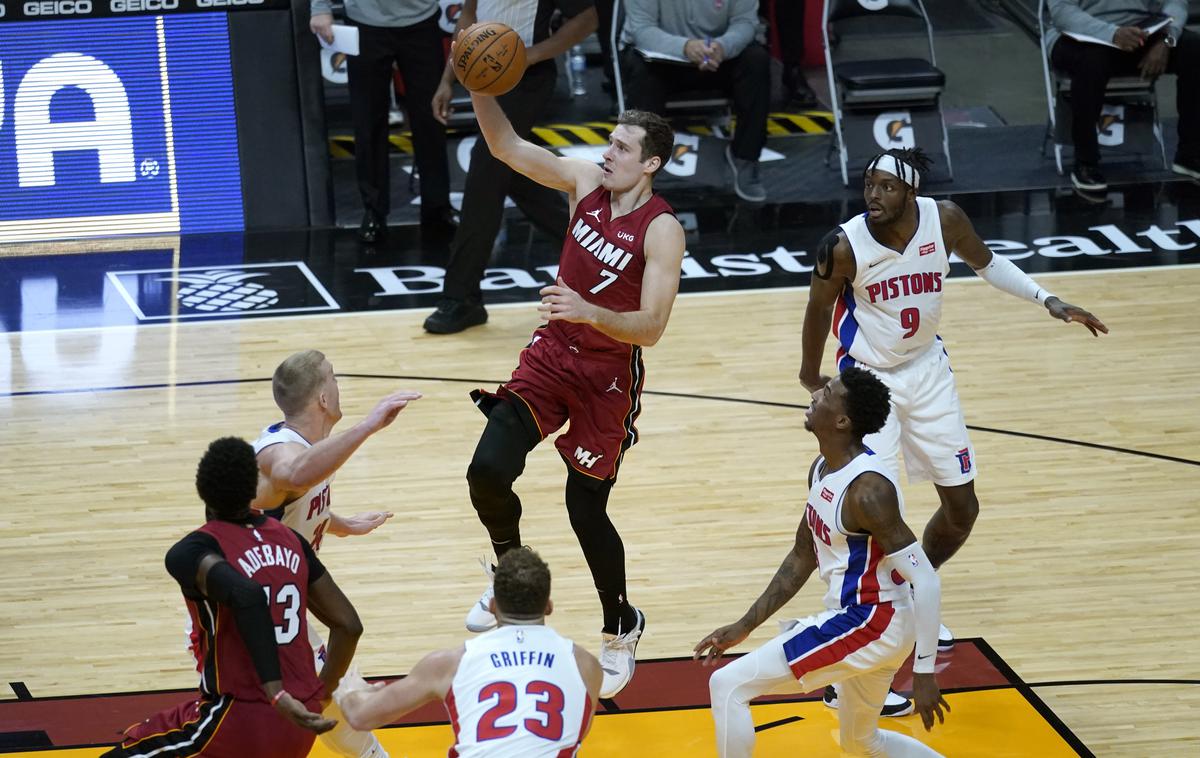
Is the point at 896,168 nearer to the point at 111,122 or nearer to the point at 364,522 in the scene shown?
the point at 364,522

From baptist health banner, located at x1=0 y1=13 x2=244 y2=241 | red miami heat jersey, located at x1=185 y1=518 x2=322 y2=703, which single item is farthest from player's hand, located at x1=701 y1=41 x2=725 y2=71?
red miami heat jersey, located at x1=185 y1=518 x2=322 y2=703

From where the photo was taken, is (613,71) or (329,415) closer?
(329,415)

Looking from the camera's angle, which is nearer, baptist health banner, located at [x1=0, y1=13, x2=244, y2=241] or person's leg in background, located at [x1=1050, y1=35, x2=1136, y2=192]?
baptist health banner, located at [x1=0, y1=13, x2=244, y2=241]

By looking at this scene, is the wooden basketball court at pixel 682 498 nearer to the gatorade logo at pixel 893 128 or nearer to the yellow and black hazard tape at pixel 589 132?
the gatorade logo at pixel 893 128

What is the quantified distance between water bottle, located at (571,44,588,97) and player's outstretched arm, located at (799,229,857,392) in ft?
26.3

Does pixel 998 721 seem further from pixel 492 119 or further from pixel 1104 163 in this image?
pixel 1104 163

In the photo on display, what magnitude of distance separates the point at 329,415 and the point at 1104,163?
9.29m

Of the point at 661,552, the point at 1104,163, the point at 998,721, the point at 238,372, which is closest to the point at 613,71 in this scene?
the point at 1104,163

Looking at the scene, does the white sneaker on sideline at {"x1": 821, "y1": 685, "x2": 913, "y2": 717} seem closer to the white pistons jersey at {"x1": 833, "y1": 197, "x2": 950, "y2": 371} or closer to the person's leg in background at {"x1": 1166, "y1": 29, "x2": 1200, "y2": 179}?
the white pistons jersey at {"x1": 833, "y1": 197, "x2": 950, "y2": 371}

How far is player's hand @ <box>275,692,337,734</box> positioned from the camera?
13.0 feet

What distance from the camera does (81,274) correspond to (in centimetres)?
1058

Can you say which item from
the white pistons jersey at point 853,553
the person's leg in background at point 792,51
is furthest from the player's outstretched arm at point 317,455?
the person's leg in background at point 792,51

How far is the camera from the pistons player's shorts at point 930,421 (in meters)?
5.77

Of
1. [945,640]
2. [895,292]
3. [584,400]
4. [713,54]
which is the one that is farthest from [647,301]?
[713,54]
